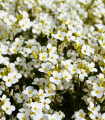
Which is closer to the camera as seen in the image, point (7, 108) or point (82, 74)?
point (7, 108)

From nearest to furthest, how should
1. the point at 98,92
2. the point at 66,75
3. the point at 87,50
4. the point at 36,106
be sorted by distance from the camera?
the point at 36,106 < the point at 98,92 < the point at 66,75 < the point at 87,50

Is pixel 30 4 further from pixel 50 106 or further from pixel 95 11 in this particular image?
pixel 50 106

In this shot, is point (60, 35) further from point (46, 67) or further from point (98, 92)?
point (98, 92)

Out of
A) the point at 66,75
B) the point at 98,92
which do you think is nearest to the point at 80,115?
the point at 98,92

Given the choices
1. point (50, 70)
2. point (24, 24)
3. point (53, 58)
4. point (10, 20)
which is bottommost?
point (50, 70)

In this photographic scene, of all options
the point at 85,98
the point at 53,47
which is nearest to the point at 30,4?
the point at 53,47

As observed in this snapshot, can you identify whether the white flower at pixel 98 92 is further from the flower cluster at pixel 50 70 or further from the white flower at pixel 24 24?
the white flower at pixel 24 24

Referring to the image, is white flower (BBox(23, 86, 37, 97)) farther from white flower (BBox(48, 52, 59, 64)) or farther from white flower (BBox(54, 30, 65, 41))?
white flower (BBox(54, 30, 65, 41))

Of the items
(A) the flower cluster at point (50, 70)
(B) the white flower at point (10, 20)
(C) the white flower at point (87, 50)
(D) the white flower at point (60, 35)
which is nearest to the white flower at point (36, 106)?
(A) the flower cluster at point (50, 70)

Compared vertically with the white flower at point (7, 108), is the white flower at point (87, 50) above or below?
above
